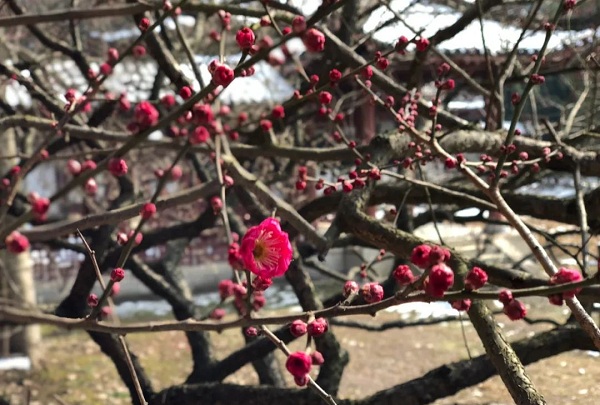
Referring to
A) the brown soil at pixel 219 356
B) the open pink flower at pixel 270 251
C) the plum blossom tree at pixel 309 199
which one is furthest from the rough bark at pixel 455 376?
the brown soil at pixel 219 356

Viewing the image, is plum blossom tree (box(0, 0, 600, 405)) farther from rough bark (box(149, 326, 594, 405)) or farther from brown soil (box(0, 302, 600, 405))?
brown soil (box(0, 302, 600, 405))

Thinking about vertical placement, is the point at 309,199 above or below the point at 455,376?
above

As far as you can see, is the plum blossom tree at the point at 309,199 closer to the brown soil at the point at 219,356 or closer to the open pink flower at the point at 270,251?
the open pink flower at the point at 270,251

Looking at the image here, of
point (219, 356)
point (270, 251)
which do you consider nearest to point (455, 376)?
point (270, 251)

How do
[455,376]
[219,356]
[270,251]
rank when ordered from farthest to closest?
[219,356] < [455,376] < [270,251]

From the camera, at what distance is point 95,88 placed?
1.01 meters

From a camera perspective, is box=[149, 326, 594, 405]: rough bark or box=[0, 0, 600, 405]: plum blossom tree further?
box=[149, 326, 594, 405]: rough bark

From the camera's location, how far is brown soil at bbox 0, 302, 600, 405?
4.20 meters

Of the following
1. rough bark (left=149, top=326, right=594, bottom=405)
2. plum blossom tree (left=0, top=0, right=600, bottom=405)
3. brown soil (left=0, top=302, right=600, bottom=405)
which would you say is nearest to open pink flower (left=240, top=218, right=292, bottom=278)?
plum blossom tree (left=0, top=0, right=600, bottom=405)

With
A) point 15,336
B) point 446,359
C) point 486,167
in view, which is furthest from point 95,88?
point 15,336

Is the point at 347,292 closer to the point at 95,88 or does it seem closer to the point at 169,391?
the point at 95,88

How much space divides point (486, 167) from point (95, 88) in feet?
3.55

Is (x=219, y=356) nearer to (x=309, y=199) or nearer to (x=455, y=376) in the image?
(x=309, y=199)

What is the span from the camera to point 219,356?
4.63 meters
